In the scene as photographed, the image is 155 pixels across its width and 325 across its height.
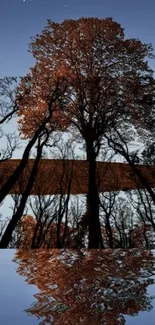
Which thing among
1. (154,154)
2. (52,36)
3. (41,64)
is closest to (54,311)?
(154,154)

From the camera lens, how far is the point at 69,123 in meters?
1.55

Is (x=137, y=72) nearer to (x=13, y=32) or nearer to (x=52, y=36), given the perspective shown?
(x=52, y=36)

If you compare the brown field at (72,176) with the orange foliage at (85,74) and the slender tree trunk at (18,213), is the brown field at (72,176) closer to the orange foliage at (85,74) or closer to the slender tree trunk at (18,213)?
the slender tree trunk at (18,213)

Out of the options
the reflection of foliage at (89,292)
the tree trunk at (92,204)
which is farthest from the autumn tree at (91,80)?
the reflection of foliage at (89,292)

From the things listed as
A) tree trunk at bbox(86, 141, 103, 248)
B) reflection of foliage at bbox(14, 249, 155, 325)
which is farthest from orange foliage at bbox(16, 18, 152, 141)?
reflection of foliage at bbox(14, 249, 155, 325)

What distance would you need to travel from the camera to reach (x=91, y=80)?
5.15ft

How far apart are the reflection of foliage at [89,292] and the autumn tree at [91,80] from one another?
0.81 m

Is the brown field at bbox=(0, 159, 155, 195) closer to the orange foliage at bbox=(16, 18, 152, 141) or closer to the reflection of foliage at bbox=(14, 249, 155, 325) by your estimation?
the orange foliage at bbox=(16, 18, 152, 141)

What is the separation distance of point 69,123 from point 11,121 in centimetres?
27

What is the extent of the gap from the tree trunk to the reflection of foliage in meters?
0.70

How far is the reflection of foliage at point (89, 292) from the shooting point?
12.3 inches

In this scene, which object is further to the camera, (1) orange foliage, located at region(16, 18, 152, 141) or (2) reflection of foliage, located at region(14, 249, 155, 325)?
(1) orange foliage, located at region(16, 18, 152, 141)

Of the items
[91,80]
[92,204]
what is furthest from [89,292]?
[91,80]

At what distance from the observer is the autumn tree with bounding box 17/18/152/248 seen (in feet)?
5.05
